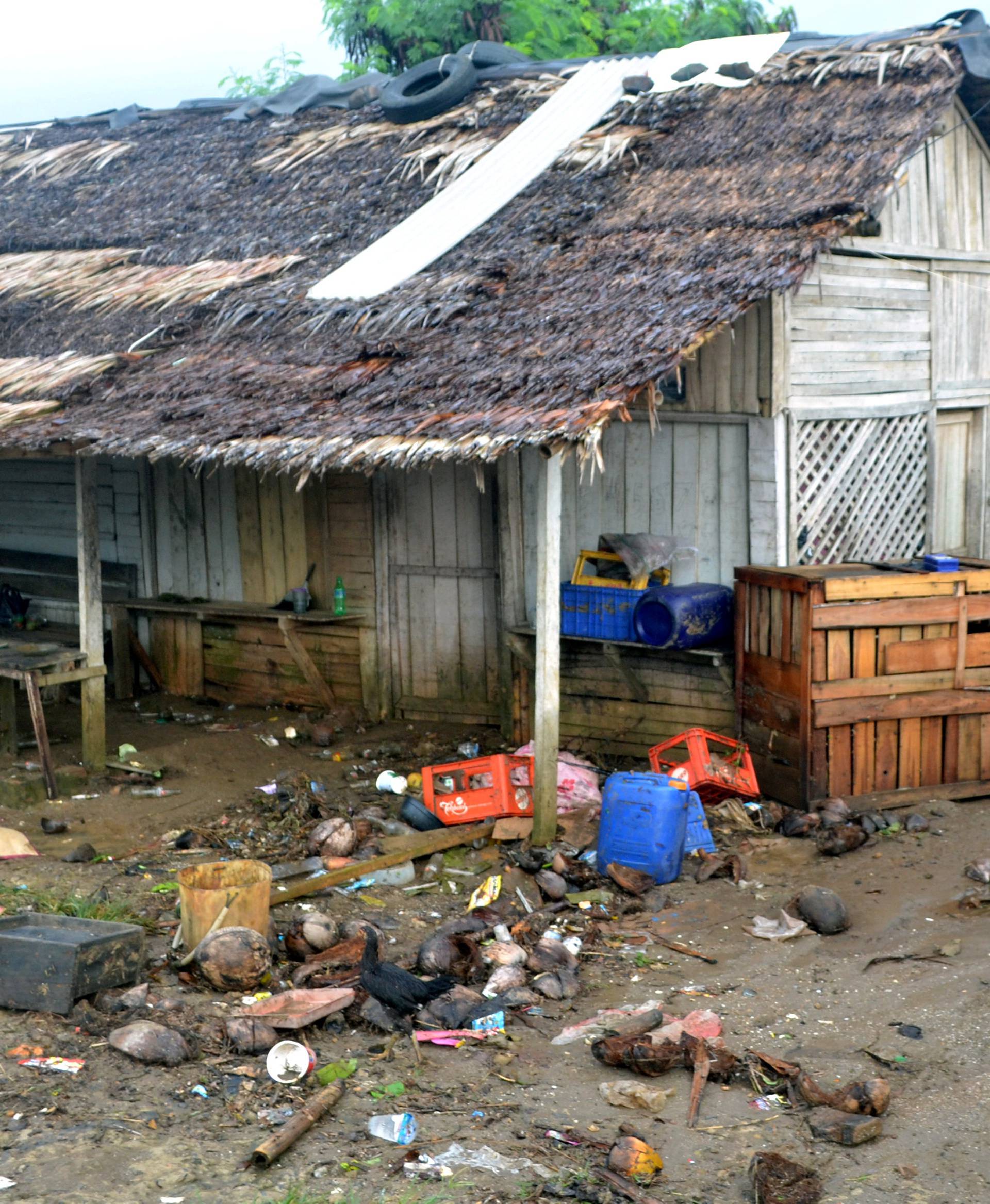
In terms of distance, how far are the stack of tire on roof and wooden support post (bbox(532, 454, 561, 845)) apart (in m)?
5.52

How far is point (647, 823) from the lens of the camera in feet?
23.6

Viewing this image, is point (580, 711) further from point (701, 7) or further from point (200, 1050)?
point (701, 7)

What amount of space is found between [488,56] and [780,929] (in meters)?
8.60

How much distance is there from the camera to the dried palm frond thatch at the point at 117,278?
Result: 10.4m

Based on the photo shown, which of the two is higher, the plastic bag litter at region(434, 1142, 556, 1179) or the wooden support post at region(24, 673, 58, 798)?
the wooden support post at region(24, 673, 58, 798)

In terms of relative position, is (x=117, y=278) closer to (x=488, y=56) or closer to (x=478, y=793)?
(x=488, y=56)

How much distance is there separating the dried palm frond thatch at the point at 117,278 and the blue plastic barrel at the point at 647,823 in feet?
17.4

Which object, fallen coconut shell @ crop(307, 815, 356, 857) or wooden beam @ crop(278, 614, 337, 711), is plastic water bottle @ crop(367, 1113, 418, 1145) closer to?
fallen coconut shell @ crop(307, 815, 356, 857)

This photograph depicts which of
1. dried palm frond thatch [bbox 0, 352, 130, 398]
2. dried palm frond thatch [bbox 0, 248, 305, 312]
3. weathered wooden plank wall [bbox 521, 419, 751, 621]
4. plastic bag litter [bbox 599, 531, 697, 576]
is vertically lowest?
plastic bag litter [bbox 599, 531, 697, 576]

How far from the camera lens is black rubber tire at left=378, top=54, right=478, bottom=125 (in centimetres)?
1156

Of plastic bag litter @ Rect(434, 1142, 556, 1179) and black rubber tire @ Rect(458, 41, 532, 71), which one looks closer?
plastic bag litter @ Rect(434, 1142, 556, 1179)

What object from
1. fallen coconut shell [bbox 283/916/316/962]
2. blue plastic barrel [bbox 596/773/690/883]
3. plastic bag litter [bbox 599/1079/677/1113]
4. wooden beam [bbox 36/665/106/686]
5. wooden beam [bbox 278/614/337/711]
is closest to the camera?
plastic bag litter [bbox 599/1079/677/1113]

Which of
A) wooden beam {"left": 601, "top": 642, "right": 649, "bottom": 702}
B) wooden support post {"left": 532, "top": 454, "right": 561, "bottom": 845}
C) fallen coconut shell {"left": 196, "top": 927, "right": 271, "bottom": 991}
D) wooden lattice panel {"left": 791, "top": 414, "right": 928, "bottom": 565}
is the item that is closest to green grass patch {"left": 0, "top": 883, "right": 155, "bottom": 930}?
fallen coconut shell {"left": 196, "top": 927, "right": 271, "bottom": 991}

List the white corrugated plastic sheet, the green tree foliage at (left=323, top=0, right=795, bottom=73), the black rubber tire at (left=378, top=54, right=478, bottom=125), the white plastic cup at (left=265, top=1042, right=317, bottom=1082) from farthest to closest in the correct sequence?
the green tree foliage at (left=323, top=0, right=795, bottom=73)
the black rubber tire at (left=378, top=54, right=478, bottom=125)
the white corrugated plastic sheet
the white plastic cup at (left=265, top=1042, right=317, bottom=1082)
